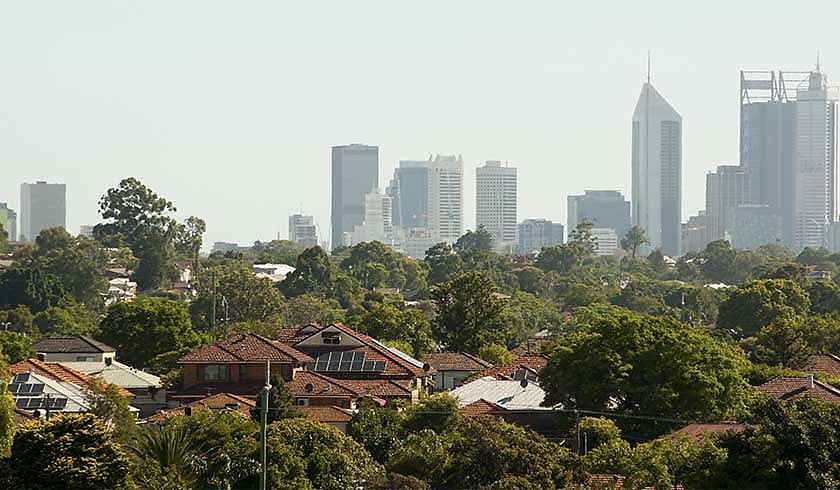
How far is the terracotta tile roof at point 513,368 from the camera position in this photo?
2215 inches

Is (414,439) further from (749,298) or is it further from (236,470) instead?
(749,298)

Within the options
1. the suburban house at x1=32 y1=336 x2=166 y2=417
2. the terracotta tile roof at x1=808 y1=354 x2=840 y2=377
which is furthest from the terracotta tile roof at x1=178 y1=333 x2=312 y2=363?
the terracotta tile roof at x1=808 y1=354 x2=840 y2=377

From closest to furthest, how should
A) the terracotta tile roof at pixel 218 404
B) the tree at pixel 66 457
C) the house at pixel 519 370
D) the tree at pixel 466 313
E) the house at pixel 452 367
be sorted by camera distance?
the tree at pixel 66 457, the terracotta tile roof at pixel 218 404, the house at pixel 519 370, the house at pixel 452 367, the tree at pixel 466 313

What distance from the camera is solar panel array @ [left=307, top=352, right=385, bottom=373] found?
56.3m

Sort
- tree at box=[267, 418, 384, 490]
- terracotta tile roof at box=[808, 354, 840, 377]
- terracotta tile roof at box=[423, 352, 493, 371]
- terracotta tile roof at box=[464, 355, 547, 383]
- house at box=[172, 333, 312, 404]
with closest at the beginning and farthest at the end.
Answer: tree at box=[267, 418, 384, 490] < house at box=[172, 333, 312, 404] < terracotta tile roof at box=[808, 354, 840, 377] < terracotta tile roof at box=[464, 355, 547, 383] < terracotta tile roof at box=[423, 352, 493, 371]

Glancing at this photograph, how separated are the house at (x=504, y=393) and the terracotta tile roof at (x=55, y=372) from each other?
9549mm

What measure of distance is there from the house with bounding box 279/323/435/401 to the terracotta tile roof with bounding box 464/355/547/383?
1849 mm

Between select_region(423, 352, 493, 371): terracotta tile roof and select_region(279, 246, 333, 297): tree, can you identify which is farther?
select_region(279, 246, 333, 297): tree

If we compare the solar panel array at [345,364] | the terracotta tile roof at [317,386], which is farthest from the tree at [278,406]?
the solar panel array at [345,364]

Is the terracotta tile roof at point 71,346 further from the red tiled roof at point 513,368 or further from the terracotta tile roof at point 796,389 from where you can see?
the terracotta tile roof at point 796,389

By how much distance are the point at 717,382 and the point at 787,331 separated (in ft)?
61.2

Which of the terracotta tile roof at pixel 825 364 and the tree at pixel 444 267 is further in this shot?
the tree at pixel 444 267

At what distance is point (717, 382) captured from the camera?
4238cm

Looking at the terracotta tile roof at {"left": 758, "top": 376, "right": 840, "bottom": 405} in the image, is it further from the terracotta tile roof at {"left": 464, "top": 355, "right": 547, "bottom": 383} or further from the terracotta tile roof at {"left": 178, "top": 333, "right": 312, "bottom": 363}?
the terracotta tile roof at {"left": 178, "top": 333, "right": 312, "bottom": 363}
